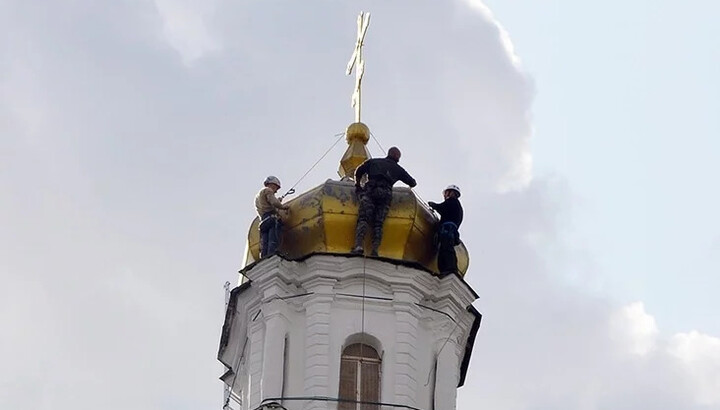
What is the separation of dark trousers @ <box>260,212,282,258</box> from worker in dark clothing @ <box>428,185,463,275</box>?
2.66 meters

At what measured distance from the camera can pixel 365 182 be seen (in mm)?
34562

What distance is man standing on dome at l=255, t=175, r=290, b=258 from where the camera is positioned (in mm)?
34406

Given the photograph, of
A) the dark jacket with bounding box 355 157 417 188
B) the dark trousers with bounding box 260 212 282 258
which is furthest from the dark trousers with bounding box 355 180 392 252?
the dark trousers with bounding box 260 212 282 258

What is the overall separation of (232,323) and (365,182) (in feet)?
11.4

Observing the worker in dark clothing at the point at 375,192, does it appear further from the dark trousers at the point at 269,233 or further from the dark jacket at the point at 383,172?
the dark trousers at the point at 269,233

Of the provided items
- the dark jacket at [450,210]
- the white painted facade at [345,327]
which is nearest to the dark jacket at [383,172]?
the dark jacket at [450,210]

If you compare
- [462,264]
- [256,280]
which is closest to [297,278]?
[256,280]

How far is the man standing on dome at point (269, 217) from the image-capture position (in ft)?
113

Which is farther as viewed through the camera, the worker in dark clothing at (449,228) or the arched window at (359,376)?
the worker in dark clothing at (449,228)

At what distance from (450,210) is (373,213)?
152 centimetres

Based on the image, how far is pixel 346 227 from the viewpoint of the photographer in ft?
113

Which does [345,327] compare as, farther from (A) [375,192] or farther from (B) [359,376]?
(A) [375,192]

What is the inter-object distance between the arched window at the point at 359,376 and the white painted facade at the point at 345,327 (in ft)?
0.41

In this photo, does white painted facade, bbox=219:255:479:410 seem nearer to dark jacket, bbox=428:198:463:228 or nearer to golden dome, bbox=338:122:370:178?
dark jacket, bbox=428:198:463:228
